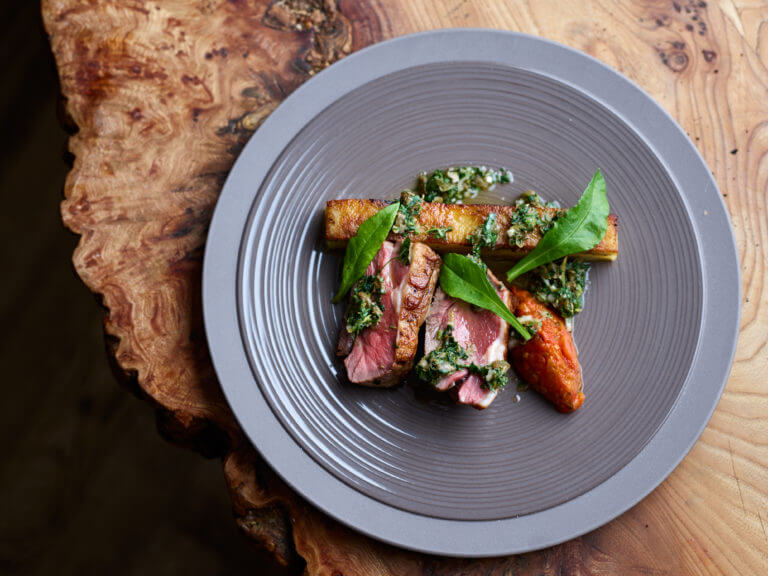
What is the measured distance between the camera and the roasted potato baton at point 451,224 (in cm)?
277

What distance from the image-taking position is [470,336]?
273 centimetres

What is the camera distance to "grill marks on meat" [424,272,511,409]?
104 inches

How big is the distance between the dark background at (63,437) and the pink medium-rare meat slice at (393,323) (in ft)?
6.10

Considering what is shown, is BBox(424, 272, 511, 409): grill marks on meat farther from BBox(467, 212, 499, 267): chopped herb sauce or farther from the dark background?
the dark background

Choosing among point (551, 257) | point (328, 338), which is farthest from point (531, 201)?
point (328, 338)

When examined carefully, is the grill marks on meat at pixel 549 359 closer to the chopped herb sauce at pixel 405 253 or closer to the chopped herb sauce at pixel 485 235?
the chopped herb sauce at pixel 485 235

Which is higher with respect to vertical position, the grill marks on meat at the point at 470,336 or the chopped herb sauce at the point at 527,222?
the chopped herb sauce at the point at 527,222

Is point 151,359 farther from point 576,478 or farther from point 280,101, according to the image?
point 576,478

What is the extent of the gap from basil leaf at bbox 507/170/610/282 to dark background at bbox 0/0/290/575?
8.25 ft

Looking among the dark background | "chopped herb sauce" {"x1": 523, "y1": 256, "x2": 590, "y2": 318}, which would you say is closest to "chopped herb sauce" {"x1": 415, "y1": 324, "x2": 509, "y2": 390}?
"chopped herb sauce" {"x1": 523, "y1": 256, "x2": 590, "y2": 318}

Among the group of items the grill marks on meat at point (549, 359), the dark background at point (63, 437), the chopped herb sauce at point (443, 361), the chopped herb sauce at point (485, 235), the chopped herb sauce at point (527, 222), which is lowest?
the dark background at point (63, 437)

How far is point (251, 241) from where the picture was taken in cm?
279

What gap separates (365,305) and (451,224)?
0.51 m

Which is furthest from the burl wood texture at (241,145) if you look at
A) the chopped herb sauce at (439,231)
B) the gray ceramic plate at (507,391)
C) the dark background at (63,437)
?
the dark background at (63,437)
